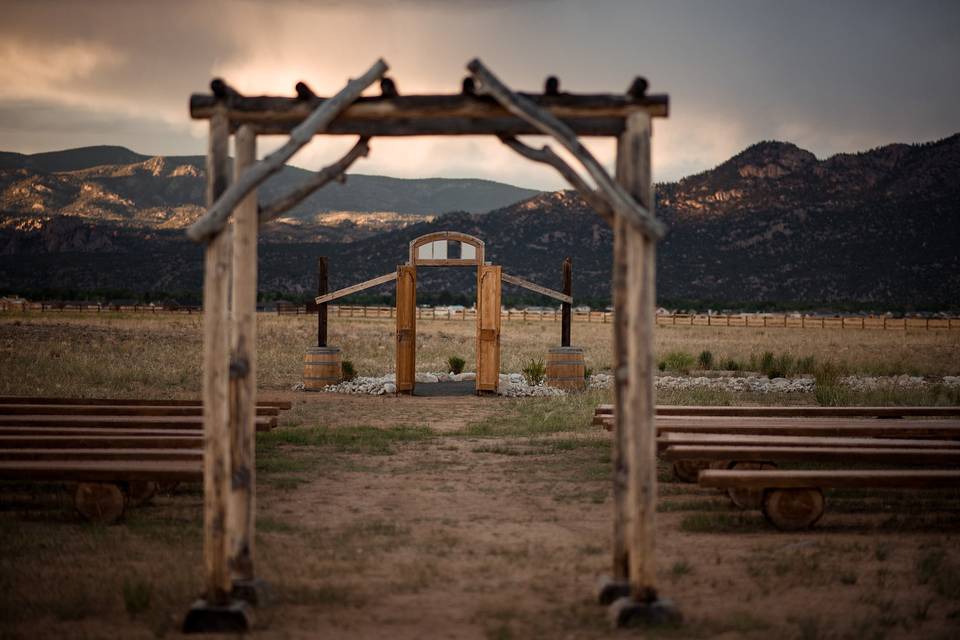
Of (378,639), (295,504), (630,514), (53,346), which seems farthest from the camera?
(53,346)

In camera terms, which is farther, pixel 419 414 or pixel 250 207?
pixel 419 414

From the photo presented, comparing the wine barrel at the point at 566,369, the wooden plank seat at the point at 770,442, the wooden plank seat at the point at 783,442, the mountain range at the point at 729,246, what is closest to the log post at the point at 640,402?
the wooden plank seat at the point at 770,442

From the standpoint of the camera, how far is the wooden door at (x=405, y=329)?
17000 mm

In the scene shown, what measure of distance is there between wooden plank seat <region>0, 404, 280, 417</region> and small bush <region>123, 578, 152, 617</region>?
4.40 metres

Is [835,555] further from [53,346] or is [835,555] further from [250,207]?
[53,346]

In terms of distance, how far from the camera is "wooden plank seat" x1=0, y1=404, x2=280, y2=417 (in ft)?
31.2

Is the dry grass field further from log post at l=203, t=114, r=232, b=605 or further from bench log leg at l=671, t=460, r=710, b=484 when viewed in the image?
log post at l=203, t=114, r=232, b=605

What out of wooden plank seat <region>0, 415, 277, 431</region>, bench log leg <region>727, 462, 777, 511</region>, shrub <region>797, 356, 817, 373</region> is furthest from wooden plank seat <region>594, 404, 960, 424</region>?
shrub <region>797, 356, 817, 373</region>

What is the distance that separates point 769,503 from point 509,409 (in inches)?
323

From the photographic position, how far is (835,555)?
6.48 meters

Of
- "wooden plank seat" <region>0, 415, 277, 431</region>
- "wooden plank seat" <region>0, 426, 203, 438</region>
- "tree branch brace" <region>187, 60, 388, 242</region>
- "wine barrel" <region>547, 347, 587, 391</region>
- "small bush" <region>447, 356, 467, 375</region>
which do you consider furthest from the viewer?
"small bush" <region>447, 356, 467, 375</region>

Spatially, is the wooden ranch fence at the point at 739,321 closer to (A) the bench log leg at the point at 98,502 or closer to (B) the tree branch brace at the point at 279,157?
(A) the bench log leg at the point at 98,502

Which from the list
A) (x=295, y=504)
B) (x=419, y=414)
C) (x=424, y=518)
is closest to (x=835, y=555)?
(x=424, y=518)

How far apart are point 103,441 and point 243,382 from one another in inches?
137
